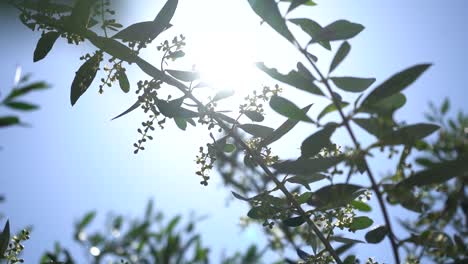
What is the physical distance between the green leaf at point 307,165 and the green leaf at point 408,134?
0.21m

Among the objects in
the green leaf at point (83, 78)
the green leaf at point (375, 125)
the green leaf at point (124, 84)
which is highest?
the green leaf at point (124, 84)

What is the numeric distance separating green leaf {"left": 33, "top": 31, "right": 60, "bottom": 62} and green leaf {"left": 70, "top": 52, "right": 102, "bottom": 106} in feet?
0.87

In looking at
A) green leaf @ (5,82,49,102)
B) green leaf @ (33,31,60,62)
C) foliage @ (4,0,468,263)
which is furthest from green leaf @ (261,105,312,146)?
green leaf @ (33,31,60,62)

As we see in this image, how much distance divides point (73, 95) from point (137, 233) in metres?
3.93

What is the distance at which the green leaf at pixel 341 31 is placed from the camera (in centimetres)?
232

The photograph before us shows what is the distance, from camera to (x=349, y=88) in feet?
7.39

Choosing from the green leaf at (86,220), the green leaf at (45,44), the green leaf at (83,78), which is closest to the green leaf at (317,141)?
the green leaf at (83,78)

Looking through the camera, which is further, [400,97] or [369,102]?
[400,97]

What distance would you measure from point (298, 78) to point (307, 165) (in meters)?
0.40

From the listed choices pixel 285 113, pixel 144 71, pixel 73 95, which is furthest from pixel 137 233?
pixel 285 113

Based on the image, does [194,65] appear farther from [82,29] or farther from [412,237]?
[412,237]

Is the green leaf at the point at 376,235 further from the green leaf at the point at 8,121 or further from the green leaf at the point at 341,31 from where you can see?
the green leaf at the point at 8,121

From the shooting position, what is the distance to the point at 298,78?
2115 millimetres

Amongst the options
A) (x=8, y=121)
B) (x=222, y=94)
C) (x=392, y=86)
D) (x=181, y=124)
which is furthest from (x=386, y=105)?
(x=8, y=121)
